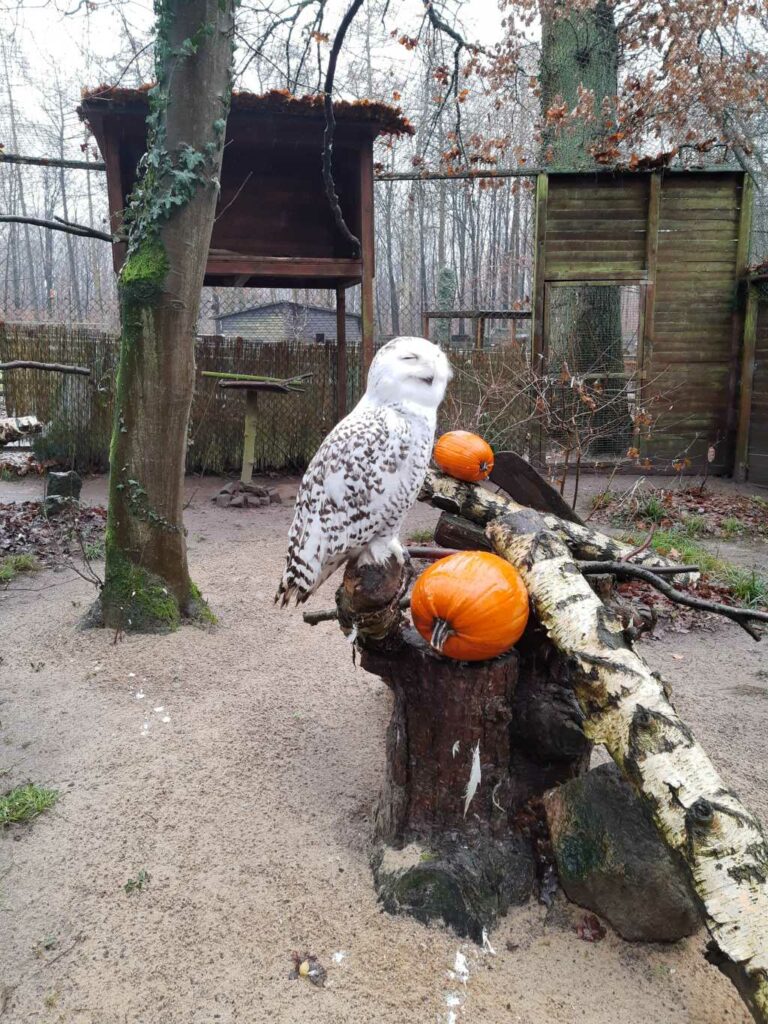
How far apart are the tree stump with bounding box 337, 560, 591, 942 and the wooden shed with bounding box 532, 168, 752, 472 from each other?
7.04m

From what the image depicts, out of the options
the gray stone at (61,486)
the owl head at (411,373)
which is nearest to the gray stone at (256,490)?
the gray stone at (61,486)

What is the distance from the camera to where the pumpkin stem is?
1962 millimetres

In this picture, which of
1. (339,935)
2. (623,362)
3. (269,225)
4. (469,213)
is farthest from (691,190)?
(469,213)

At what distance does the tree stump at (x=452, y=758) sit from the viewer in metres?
2.06

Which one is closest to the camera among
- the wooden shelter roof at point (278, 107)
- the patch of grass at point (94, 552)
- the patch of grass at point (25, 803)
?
the patch of grass at point (25, 803)

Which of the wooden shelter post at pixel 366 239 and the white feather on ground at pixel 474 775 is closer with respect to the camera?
the white feather on ground at pixel 474 775

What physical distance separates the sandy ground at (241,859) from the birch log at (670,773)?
1.78 feet

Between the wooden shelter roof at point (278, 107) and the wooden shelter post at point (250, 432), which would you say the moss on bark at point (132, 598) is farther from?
the wooden shelter roof at point (278, 107)

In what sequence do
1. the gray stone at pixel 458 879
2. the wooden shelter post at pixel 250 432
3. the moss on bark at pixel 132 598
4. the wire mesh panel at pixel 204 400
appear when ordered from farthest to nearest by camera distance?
1. the wire mesh panel at pixel 204 400
2. the wooden shelter post at pixel 250 432
3. the moss on bark at pixel 132 598
4. the gray stone at pixel 458 879

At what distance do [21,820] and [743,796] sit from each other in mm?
2692

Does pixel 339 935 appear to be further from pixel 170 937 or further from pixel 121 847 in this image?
pixel 121 847

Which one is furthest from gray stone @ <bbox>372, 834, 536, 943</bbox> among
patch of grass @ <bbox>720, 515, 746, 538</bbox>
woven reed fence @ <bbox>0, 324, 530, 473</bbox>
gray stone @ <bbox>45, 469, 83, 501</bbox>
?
woven reed fence @ <bbox>0, 324, 530, 473</bbox>

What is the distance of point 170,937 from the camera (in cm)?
199

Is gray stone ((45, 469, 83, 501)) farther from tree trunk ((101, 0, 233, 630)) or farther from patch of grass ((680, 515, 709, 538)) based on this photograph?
patch of grass ((680, 515, 709, 538))
